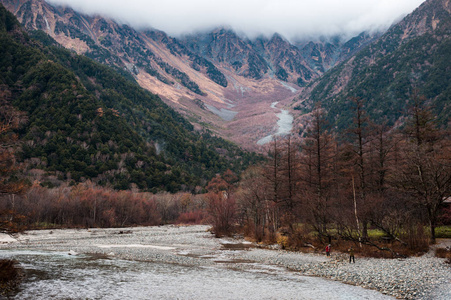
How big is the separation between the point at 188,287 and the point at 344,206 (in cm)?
2722

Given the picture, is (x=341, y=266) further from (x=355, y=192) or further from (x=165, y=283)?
(x=165, y=283)

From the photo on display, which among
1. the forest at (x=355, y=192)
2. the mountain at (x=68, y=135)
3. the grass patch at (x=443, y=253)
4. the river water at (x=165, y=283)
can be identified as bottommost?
the river water at (x=165, y=283)

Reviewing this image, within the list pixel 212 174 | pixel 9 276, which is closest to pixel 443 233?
pixel 9 276

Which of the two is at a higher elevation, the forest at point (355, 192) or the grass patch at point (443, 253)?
the forest at point (355, 192)

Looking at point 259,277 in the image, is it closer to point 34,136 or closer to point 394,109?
point 34,136

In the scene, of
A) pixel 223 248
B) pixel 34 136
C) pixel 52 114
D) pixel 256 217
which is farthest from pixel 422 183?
pixel 52 114

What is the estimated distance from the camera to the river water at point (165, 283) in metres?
19.8

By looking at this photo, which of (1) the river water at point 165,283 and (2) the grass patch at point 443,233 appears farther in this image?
(2) the grass patch at point 443,233

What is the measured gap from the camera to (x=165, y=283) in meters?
23.3

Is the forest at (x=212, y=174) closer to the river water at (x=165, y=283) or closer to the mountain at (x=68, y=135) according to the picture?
the mountain at (x=68, y=135)

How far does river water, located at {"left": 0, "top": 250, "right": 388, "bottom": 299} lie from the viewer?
19812mm

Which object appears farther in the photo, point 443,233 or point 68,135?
point 68,135

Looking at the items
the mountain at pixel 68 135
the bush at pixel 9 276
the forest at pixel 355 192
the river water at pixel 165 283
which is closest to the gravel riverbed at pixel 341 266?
the river water at pixel 165 283

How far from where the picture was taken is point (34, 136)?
13138 cm
